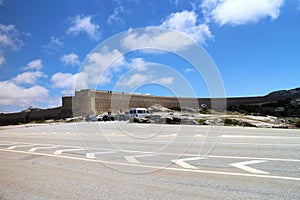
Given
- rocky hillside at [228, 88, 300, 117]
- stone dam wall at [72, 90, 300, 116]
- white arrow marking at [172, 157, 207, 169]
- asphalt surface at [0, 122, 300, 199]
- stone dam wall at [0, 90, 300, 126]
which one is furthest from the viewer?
stone dam wall at [0, 90, 300, 126]

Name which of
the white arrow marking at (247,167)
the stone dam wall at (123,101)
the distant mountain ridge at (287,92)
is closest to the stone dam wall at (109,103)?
the stone dam wall at (123,101)

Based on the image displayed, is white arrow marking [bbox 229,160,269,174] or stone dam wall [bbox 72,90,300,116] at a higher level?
stone dam wall [bbox 72,90,300,116]

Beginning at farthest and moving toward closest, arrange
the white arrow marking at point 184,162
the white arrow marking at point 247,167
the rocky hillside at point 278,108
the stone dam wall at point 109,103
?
the stone dam wall at point 109,103 → the rocky hillside at point 278,108 → the white arrow marking at point 184,162 → the white arrow marking at point 247,167

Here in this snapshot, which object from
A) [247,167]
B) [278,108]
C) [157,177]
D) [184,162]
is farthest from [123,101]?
[157,177]

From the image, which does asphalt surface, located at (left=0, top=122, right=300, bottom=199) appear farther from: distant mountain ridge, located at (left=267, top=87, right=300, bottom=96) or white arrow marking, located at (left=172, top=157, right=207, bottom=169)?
distant mountain ridge, located at (left=267, top=87, right=300, bottom=96)

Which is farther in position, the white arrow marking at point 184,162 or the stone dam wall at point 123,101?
the stone dam wall at point 123,101

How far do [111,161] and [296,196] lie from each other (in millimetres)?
5360

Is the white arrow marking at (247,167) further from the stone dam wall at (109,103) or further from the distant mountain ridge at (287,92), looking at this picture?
the distant mountain ridge at (287,92)

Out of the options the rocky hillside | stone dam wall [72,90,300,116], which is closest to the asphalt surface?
stone dam wall [72,90,300,116]

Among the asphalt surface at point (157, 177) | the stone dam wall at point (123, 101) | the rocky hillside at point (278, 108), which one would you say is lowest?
the asphalt surface at point (157, 177)

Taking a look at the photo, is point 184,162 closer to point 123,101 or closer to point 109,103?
point 123,101

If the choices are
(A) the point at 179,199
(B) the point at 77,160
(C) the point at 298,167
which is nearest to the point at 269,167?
(C) the point at 298,167

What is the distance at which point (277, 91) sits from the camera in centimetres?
8506

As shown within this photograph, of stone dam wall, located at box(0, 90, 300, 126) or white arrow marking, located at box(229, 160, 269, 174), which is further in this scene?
stone dam wall, located at box(0, 90, 300, 126)
